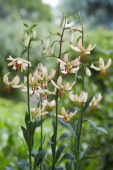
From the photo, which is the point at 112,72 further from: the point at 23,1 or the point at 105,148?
the point at 23,1

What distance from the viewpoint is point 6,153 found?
5.06ft

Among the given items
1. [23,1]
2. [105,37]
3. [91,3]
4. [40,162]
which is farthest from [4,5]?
[40,162]

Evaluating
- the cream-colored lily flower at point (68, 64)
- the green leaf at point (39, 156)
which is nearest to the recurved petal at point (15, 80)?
the cream-colored lily flower at point (68, 64)

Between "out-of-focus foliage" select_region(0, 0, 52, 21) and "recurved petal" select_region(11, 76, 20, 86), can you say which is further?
"out-of-focus foliage" select_region(0, 0, 52, 21)

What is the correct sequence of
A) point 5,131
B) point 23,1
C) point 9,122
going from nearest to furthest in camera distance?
point 5,131 < point 9,122 < point 23,1

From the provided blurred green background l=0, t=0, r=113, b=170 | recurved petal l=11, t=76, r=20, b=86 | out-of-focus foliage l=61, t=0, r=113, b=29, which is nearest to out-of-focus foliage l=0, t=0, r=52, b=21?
out-of-focus foliage l=61, t=0, r=113, b=29

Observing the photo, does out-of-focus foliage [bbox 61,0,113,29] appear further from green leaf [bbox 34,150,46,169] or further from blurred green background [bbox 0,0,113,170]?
green leaf [bbox 34,150,46,169]

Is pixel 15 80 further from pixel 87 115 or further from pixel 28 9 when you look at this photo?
pixel 28 9

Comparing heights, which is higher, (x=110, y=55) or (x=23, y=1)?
(x=23, y=1)

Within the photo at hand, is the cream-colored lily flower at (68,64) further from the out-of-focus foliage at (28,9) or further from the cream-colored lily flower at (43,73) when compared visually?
the out-of-focus foliage at (28,9)

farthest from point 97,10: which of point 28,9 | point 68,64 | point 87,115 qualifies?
point 68,64

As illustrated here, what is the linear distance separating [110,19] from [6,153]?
7514 millimetres

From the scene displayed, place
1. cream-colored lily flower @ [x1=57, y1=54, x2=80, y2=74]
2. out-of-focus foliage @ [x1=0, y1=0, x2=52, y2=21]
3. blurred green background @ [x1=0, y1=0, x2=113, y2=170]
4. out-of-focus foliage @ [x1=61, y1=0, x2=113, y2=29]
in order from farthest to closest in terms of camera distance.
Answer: out-of-focus foliage @ [x1=61, y1=0, x2=113, y2=29], out-of-focus foliage @ [x1=0, y1=0, x2=52, y2=21], blurred green background @ [x1=0, y1=0, x2=113, y2=170], cream-colored lily flower @ [x1=57, y1=54, x2=80, y2=74]

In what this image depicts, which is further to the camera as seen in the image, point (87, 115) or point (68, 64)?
point (87, 115)
